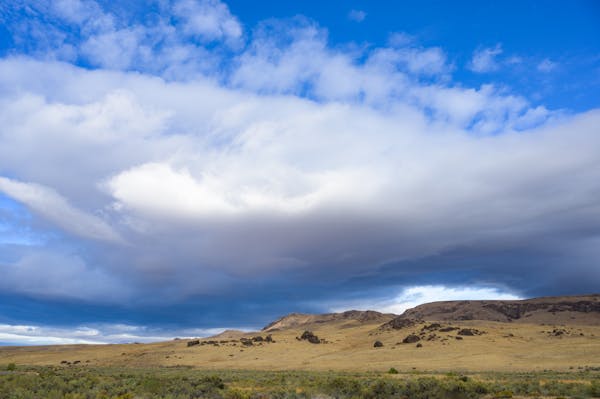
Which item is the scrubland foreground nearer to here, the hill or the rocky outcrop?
the hill

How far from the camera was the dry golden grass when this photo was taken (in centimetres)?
6387

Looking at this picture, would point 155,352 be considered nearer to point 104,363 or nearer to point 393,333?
point 104,363

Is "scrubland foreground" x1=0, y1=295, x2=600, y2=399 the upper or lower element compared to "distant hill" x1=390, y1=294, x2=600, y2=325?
lower

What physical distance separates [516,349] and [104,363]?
70.9 m

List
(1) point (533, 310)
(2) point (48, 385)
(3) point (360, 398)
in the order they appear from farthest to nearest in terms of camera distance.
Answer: (1) point (533, 310) < (2) point (48, 385) < (3) point (360, 398)

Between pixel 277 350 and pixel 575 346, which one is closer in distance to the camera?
pixel 575 346

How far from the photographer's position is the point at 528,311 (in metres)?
161

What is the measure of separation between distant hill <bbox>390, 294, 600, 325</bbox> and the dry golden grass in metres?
40.2

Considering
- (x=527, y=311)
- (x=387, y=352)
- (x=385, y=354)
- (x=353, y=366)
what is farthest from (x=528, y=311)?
(x=353, y=366)

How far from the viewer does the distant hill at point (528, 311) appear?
144m

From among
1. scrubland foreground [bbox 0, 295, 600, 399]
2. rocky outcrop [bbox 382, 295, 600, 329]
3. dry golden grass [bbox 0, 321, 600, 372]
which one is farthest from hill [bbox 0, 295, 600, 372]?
rocky outcrop [bbox 382, 295, 600, 329]

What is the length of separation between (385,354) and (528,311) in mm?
103750

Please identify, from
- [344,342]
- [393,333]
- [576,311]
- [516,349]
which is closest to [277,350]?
[344,342]

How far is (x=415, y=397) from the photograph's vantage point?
25062 mm
